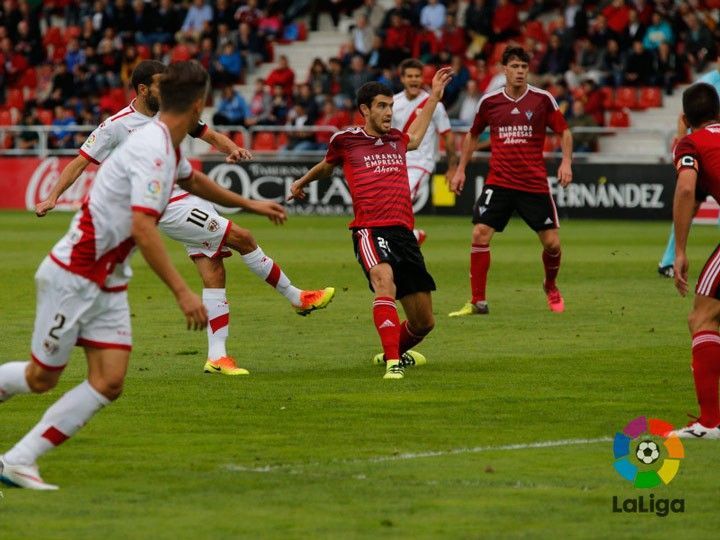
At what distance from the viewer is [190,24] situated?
38.7 m

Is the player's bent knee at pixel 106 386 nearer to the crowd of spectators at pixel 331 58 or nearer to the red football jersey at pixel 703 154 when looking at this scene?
the red football jersey at pixel 703 154

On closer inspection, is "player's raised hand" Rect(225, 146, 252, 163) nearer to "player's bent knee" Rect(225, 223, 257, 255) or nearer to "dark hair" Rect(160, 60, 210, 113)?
"player's bent knee" Rect(225, 223, 257, 255)

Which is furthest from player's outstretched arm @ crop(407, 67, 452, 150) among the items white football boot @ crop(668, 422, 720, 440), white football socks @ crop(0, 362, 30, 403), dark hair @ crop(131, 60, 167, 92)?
white football socks @ crop(0, 362, 30, 403)

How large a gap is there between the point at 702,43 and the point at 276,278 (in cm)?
2057

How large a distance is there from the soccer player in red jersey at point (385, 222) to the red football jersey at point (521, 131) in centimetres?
359

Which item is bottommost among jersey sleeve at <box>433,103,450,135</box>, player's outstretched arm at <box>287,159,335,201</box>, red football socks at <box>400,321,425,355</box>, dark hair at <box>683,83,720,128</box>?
red football socks at <box>400,321,425,355</box>

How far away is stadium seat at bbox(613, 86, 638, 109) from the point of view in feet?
103

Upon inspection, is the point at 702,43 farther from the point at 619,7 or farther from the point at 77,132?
the point at 77,132

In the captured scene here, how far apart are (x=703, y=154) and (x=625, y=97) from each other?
23488 mm

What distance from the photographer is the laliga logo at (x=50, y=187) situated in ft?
105

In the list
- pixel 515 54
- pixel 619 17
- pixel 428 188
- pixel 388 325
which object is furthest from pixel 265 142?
pixel 388 325

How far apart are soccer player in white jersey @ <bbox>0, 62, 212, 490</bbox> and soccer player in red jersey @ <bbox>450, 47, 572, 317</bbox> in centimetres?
795

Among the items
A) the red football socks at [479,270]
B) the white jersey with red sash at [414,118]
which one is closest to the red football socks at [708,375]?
the red football socks at [479,270]

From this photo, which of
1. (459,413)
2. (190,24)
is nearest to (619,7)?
(190,24)
